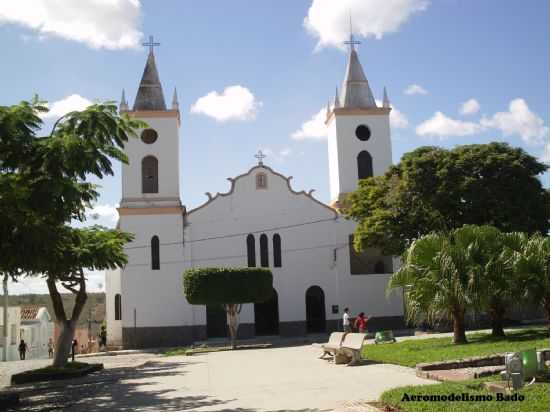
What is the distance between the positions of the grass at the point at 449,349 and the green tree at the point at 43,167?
8.04 meters

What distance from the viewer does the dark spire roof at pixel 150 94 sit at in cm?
3844

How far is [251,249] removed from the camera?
123ft

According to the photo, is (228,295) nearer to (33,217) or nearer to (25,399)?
(25,399)

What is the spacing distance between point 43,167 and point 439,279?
1109 centimetres

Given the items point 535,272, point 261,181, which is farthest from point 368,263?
point 535,272

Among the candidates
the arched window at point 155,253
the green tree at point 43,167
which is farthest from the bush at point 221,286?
the green tree at point 43,167

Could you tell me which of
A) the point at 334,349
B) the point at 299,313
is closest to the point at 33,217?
the point at 334,349

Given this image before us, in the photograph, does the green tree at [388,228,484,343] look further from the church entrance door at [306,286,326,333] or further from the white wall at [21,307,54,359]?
the white wall at [21,307,54,359]

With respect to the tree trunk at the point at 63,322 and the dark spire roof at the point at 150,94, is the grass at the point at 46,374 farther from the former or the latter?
the dark spire roof at the point at 150,94

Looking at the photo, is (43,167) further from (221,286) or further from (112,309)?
(112,309)

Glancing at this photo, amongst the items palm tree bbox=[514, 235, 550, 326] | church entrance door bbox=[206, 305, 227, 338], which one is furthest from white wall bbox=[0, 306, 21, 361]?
palm tree bbox=[514, 235, 550, 326]

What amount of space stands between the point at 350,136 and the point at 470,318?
13405mm

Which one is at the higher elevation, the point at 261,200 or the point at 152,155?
the point at 152,155

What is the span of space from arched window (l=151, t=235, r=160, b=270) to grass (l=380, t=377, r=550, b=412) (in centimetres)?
2717
